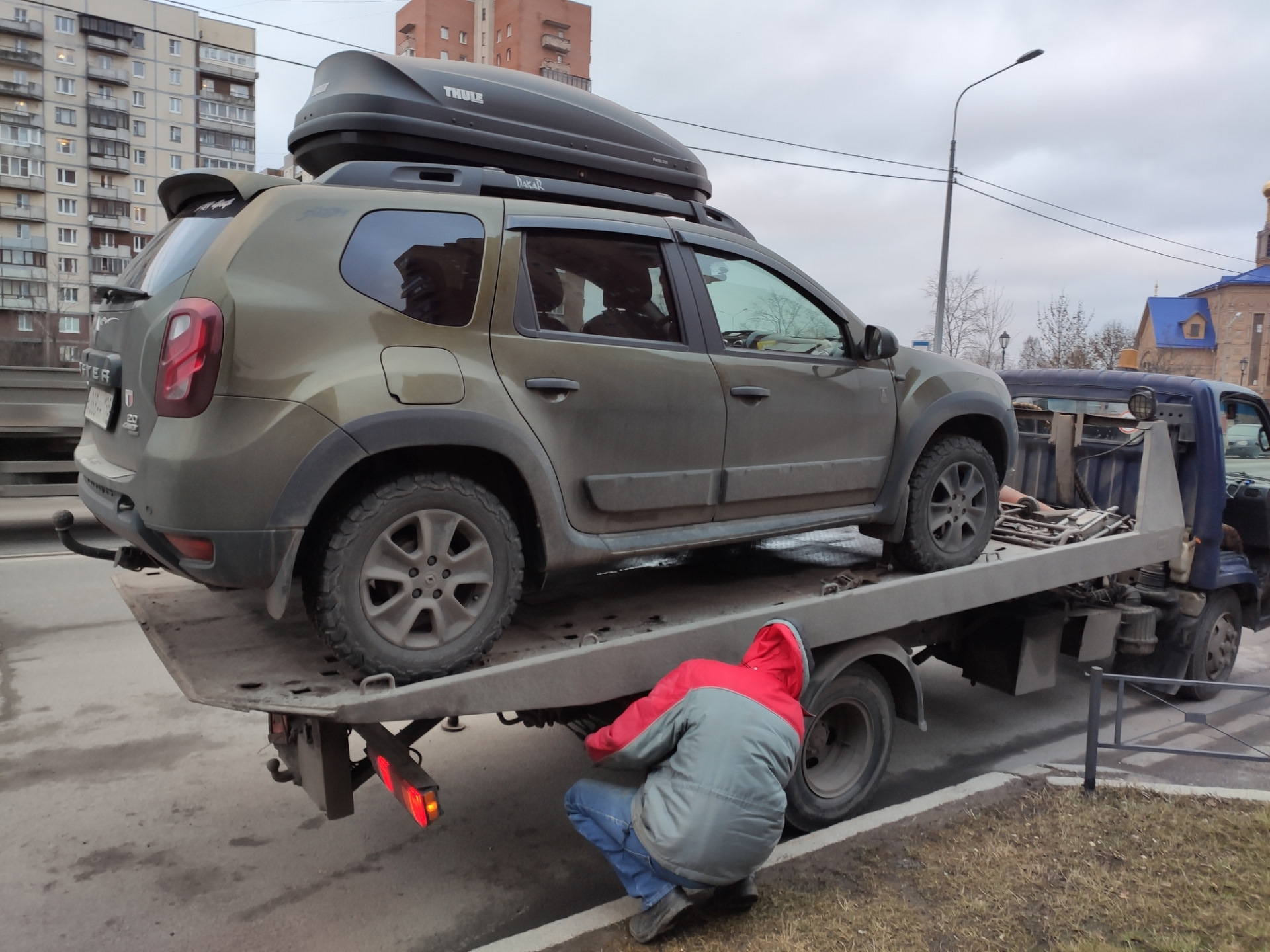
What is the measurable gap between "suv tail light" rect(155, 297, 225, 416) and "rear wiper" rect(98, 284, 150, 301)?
41cm

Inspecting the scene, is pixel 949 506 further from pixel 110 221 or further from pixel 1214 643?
pixel 110 221

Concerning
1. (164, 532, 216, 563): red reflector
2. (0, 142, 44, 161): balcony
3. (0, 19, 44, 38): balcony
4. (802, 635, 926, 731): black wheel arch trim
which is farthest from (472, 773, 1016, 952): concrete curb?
(0, 19, 44, 38): balcony

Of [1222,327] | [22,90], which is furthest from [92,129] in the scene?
[1222,327]

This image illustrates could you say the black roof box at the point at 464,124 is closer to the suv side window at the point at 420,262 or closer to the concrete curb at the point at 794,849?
the suv side window at the point at 420,262

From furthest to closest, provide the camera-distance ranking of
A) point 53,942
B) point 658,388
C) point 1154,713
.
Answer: point 1154,713, point 658,388, point 53,942

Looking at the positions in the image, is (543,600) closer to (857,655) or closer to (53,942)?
(857,655)

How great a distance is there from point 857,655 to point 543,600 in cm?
140

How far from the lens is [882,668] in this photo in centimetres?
446

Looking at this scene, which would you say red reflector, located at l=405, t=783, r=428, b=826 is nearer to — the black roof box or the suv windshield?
the suv windshield

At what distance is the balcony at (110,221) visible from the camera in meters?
60.2

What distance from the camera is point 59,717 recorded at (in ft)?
18.0

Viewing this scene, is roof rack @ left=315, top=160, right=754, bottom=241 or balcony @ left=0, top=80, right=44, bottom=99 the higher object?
balcony @ left=0, top=80, right=44, bottom=99

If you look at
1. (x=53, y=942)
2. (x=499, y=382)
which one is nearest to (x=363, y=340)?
(x=499, y=382)

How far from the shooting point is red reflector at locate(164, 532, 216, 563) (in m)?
2.82
